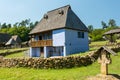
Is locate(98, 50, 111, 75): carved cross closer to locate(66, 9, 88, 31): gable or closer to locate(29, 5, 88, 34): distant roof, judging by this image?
locate(29, 5, 88, 34): distant roof

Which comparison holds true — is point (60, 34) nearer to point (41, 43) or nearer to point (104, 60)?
point (41, 43)

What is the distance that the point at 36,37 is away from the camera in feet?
133

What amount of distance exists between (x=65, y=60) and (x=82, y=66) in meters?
1.94

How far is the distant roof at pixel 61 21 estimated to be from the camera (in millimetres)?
33906

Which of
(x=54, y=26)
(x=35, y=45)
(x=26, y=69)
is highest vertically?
(x=54, y=26)

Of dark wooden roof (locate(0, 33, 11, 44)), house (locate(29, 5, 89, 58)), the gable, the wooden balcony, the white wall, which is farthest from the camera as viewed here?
dark wooden roof (locate(0, 33, 11, 44))

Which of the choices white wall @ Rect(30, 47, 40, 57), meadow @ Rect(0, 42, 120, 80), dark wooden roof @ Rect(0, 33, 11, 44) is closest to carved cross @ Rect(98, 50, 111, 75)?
meadow @ Rect(0, 42, 120, 80)

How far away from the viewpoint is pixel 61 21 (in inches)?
1353

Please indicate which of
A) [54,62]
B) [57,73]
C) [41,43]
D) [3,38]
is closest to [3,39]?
[3,38]

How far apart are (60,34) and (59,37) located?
0.55m

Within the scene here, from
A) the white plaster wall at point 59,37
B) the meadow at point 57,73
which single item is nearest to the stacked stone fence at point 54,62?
the meadow at point 57,73

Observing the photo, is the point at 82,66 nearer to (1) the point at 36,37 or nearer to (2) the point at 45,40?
(2) the point at 45,40

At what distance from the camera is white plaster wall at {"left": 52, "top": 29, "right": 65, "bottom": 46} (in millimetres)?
32969

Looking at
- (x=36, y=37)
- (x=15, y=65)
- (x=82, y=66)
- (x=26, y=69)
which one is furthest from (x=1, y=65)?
(x=36, y=37)
